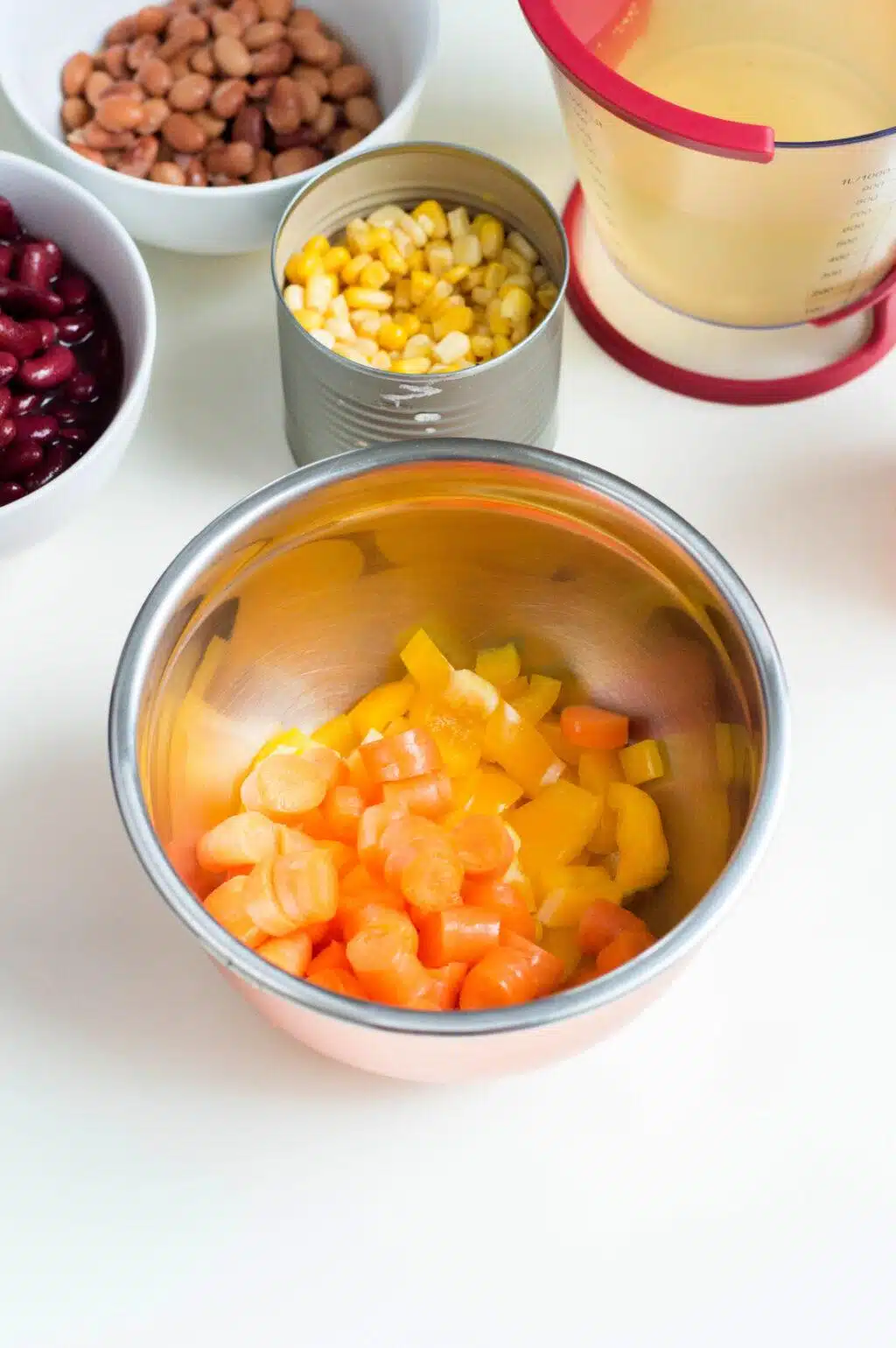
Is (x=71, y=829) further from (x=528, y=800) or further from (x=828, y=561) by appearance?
(x=828, y=561)

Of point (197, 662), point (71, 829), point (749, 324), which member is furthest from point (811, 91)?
point (71, 829)

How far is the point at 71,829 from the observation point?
3.11 ft

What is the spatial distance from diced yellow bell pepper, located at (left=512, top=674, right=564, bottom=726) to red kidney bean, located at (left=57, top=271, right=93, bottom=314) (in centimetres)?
43

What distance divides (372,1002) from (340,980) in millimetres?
132

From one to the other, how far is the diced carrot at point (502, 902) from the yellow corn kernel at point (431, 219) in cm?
49

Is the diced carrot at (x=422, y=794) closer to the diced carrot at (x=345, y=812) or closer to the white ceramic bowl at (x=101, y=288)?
the diced carrot at (x=345, y=812)

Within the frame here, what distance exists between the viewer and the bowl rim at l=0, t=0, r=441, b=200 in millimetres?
1033

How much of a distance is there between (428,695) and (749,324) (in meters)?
0.38

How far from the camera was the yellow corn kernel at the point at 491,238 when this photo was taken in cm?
104

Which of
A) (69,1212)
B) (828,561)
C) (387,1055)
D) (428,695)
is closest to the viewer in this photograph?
(387,1055)

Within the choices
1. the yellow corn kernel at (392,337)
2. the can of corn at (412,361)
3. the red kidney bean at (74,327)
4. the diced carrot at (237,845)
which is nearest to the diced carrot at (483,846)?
the diced carrot at (237,845)

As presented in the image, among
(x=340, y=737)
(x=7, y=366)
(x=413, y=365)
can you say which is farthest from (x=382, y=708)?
(x=7, y=366)

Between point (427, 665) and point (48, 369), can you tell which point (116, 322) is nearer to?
point (48, 369)

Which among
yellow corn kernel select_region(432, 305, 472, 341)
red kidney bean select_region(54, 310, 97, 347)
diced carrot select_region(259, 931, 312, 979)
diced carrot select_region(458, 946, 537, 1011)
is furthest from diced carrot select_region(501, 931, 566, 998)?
red kidney bean select_region(54, 310, 97, 347)
